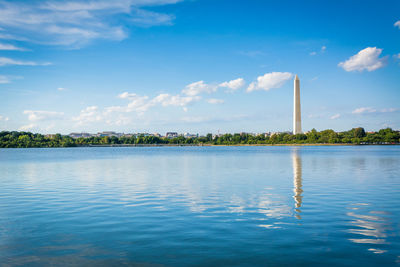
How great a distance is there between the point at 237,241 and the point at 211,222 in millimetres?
2747

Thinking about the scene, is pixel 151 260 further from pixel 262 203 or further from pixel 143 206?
pixel 262 203

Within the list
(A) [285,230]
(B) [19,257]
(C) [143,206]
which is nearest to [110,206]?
(C) [143,206]

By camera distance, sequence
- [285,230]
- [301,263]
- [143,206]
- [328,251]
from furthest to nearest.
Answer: [143,206]
[285,230]
[328,251]
[301,263]

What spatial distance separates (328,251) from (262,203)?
7823 millimetres

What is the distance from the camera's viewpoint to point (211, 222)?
44.0 feet

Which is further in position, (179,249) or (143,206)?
(143,206)

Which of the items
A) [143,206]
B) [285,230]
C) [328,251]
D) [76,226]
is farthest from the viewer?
[143,206]

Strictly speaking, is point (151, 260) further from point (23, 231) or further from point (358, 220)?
point (358, 220)

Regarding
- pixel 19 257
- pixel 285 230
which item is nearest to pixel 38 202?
pixel 19 257

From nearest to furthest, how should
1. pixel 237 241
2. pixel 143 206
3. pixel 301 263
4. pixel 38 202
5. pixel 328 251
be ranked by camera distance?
pixel 301 263 < pixel 328 251 < pixel 237 241 < pixel 143 206 < pixel 38 202

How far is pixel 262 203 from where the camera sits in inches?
693

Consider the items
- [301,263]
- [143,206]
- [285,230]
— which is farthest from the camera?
[143,206]

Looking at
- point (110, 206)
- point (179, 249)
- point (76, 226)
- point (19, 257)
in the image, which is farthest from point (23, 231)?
point (179, 249)

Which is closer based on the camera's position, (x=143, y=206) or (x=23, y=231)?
(x=23, y=231)
